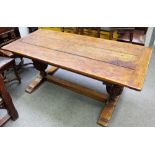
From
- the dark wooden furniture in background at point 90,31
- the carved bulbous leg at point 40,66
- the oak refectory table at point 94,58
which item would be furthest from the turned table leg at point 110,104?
the dark wooden furniture in background at point 90,31

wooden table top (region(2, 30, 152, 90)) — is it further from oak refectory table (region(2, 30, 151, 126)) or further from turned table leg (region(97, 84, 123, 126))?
turned table leg (region(97, 84, 123, 126))

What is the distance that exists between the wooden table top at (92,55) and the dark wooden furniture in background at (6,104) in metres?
0.40

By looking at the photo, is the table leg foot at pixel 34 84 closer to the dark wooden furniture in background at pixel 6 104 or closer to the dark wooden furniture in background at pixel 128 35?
the dark wooden furniture in background at pixel 6 104

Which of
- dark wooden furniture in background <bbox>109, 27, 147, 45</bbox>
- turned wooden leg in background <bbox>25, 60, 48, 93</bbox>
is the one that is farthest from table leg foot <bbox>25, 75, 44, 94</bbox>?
dark wooden furniture in background <bbox>109, 27, 147, 45</bbox>

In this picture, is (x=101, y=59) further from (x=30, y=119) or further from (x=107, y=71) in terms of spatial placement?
(x=30, y=119)

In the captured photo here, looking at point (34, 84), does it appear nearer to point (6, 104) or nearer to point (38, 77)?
point (38, 77)

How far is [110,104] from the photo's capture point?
180 centimetres

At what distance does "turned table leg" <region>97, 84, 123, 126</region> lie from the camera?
165 centimetres

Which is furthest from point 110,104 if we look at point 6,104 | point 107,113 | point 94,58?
point 6,104

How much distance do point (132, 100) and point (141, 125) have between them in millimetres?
367

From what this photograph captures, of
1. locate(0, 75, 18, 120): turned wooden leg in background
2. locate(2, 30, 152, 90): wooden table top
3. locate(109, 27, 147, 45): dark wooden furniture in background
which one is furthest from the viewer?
locate(109, 27, 147, 45): dark wooden furniture in background

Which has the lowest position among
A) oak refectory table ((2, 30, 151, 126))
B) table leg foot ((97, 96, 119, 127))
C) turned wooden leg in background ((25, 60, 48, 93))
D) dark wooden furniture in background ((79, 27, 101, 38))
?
table leg foot ((97, 96, 119, 127))

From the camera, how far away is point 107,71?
1.33 m

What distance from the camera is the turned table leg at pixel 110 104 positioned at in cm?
165
